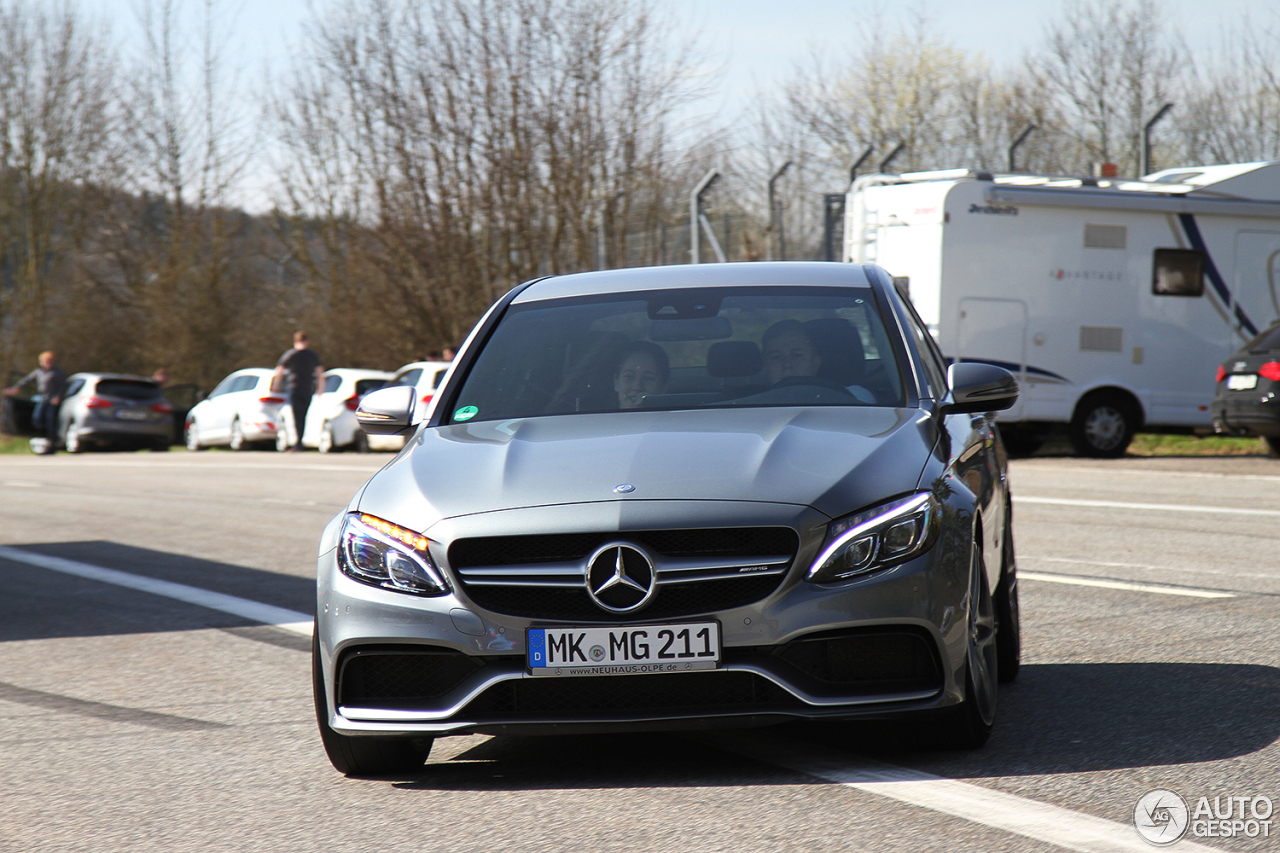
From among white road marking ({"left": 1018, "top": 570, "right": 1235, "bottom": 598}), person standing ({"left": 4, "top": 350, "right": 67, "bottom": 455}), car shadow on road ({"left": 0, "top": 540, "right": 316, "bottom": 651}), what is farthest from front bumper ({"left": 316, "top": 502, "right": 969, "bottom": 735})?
person standing ({"left": 4, "top": 350, "right": 67, "bottom": 455})

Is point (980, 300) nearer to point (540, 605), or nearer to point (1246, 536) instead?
point (1246, 536)

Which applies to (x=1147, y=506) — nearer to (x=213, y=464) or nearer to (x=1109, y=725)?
(x=1109, y=725)

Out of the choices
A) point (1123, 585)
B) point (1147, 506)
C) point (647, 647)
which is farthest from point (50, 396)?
point (647, 647)

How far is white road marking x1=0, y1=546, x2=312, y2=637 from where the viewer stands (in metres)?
8.04

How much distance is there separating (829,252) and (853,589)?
22.4 metres

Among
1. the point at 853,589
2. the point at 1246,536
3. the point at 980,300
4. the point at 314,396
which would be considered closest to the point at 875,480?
the point at 853,589

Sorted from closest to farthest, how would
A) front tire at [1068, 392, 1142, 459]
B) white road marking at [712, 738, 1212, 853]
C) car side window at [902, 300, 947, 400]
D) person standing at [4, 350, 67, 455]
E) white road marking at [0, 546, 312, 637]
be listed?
white road marking at [712, 738, 1212, 853] → car side window at [902, 300, 947, 400] → white road marking at [0, 546, 312, 637] → front tire at [1068, 392, 1142, 459] → person standing at [4, 350, 67, 455]

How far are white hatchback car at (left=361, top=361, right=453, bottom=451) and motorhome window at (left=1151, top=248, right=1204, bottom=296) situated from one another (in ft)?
31.5

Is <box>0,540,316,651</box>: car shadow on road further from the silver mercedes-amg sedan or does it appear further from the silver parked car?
the silver parked car

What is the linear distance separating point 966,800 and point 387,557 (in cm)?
168

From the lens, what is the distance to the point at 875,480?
4273 millimetres

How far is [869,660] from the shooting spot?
4188 millimetres

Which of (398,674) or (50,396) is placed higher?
(50,396)

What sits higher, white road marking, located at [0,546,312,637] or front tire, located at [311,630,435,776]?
front tire, located at [311,630,435,776]
